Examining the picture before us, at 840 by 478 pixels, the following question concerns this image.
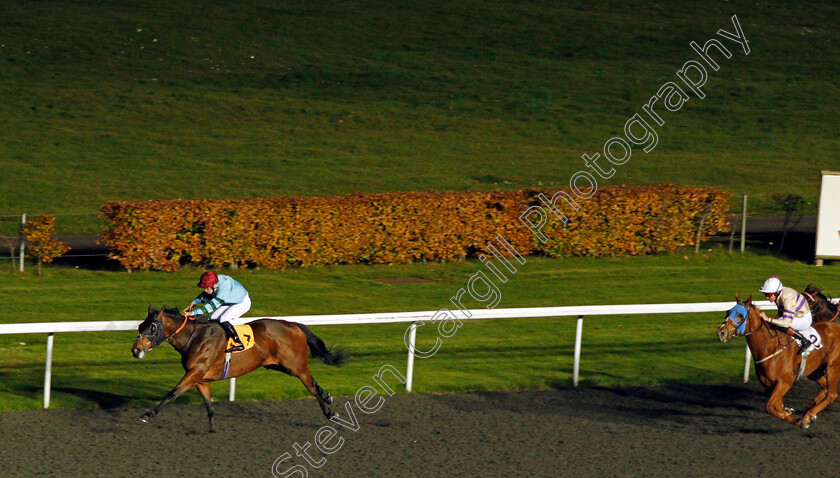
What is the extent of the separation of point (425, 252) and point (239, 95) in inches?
610

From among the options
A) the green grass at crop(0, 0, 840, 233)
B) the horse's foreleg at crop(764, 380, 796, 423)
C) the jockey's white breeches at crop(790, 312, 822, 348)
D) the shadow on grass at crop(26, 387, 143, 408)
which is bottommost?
the shadow on grass at crop(26, 387, 143, 408)

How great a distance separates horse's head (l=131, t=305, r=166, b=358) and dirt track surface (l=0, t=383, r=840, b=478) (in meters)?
0.60

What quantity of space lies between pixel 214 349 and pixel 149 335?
50 cm

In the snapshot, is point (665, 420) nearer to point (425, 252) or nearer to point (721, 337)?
point (721, 337)

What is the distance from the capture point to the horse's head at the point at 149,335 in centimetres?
686

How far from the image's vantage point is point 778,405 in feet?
23.3

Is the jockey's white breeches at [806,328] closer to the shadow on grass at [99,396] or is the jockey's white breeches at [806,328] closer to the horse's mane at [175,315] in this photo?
the horse's mane at [175,315]

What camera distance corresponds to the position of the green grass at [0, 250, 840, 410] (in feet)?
28.0

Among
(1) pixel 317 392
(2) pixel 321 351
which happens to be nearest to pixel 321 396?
(1) pixel 317 392

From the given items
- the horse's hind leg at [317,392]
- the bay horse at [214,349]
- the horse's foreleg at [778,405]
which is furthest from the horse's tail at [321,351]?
the horse's foreleg at [778,405]

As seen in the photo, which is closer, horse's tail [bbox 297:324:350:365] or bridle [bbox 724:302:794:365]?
bridle [bbox 724:302:794:365]

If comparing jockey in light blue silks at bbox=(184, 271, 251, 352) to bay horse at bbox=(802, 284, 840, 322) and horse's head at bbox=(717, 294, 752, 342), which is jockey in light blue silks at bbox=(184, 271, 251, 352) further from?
bay horse at bbox=(802, 284, 840, 322)

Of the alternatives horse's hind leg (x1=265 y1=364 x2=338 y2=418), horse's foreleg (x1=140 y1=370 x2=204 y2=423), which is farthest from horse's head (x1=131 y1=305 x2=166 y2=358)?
horse's hind leg (x1=265 y1=364 x2=338 y2=418)

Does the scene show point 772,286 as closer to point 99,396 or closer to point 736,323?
point 736,323
